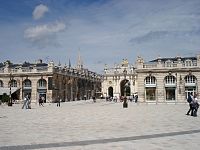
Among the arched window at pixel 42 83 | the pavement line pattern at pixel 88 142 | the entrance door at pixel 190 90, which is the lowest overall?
the pavement line pattern at pixel 88 142

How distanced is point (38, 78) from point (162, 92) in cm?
2571

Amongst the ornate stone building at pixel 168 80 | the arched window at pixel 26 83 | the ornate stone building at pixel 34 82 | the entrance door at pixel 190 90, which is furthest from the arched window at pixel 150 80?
the arched window at pixel 26 83

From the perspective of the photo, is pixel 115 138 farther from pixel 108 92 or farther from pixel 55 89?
pixel 108 92

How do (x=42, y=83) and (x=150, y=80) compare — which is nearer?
(x=150, y=80)

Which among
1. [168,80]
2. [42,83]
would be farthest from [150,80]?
[42,83]

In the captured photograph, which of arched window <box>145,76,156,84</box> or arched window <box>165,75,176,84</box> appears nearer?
arched window <box>165,75,176,84</box>

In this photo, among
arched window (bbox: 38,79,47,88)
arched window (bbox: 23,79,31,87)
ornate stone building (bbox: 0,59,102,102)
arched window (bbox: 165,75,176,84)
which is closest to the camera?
arched window (bbox: 165,75,176,84)

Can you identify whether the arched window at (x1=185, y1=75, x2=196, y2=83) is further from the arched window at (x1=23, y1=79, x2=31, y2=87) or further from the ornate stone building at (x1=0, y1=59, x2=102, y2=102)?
the arched window at (x1=23, y1=79, x2=31, y2=87)

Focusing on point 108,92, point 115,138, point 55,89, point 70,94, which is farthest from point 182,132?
point 108,92

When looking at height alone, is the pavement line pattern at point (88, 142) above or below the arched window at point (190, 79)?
below

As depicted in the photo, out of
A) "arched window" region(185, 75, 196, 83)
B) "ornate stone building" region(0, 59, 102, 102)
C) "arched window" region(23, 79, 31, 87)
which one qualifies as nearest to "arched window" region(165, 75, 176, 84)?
"arched window" region(185, 75, 196, 83)

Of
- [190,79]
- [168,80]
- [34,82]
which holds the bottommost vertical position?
[34,82]

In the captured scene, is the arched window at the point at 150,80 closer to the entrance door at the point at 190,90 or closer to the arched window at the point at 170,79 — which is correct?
the arched window at the point at 170,79

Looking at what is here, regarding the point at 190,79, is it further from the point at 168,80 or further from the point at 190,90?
the point at 168,80
